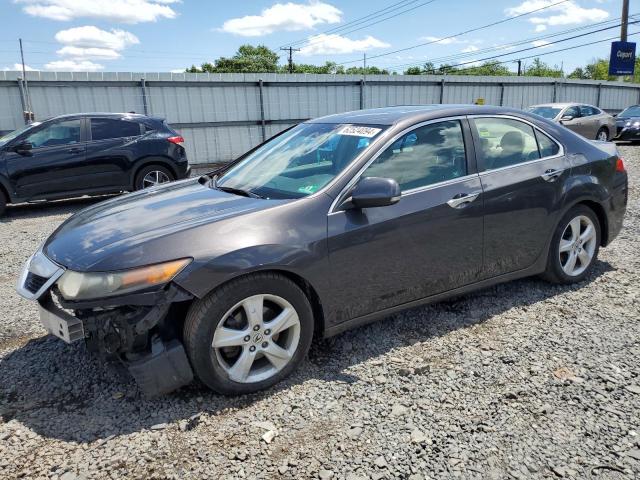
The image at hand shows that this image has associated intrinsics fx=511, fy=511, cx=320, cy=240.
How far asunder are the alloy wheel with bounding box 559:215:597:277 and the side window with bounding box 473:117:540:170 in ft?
2.39

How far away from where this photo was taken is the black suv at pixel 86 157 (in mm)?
8336

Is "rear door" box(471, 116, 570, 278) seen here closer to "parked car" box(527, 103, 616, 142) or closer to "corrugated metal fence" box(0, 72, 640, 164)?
"corrugated metal fence" box(0, 72, 640, 164)

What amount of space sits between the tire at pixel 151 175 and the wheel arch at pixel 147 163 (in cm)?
4

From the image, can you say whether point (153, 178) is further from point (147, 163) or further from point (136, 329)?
point (136, 329)

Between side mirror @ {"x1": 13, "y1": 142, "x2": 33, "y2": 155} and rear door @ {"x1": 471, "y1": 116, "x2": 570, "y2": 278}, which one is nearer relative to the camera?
rear door @ {"x1": 471, "y1": 116, "x2": 570, "y2": 278}

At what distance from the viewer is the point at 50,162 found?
845cm

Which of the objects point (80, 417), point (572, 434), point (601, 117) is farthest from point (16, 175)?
point (601, 117)

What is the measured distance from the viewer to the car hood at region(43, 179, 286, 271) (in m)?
2.62

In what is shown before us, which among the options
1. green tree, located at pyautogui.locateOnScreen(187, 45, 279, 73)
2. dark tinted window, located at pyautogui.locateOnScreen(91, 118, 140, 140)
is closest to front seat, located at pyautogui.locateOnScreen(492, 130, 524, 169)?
dark tinted window, located at pyautogui.locateOnScreen(91, 118, 140, 140)

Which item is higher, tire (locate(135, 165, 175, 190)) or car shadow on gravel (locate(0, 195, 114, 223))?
tire (locate(135, 165, 175, 190))

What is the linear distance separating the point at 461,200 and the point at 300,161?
1.15m

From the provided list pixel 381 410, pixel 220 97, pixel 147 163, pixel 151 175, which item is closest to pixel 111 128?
pixel 147 163

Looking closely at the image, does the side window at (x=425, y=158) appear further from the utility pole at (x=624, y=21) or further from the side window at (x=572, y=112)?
the utility pole at (x=624, y=21)

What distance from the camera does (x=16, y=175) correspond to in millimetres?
8289
